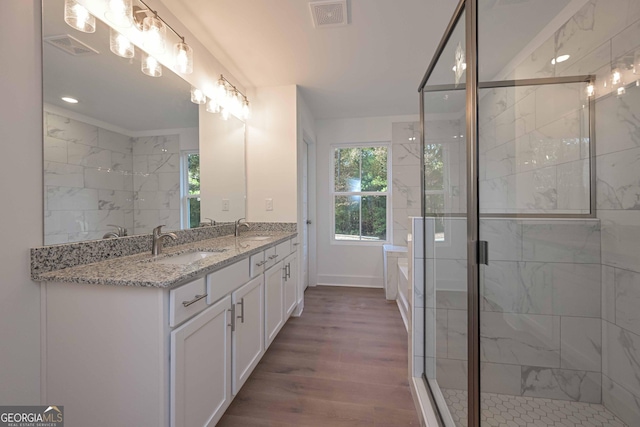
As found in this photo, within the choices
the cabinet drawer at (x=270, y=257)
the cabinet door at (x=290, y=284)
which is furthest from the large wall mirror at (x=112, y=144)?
the cabinet door at (x=290, y=284)

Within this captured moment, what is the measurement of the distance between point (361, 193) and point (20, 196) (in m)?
3.38

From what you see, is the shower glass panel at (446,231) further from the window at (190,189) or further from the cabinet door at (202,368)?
the window at (190,189)

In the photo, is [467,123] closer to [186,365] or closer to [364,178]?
[186,365]

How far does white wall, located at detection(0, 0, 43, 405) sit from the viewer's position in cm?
91

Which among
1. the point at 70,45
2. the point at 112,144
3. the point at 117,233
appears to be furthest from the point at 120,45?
the point at 117,233

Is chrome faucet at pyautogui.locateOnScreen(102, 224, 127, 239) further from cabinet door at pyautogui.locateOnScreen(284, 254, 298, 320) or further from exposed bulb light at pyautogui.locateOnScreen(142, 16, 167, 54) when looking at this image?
cabinet door at pyautogui.locateOnScreen(284, 254, 298, 320)

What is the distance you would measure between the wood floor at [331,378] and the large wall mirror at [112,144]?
1.21 meters

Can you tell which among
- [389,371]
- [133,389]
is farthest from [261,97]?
[389,371]

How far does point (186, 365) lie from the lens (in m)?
1.00

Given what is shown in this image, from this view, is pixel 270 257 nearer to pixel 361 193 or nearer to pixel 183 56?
pixel 183 56

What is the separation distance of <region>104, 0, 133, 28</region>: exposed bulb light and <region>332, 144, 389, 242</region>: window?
2806 millimetres

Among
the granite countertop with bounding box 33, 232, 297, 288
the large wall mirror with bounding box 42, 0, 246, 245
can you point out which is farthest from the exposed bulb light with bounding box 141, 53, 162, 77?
the granite countertop with bounding box 33, 232, 297, 288

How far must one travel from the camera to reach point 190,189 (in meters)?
1.87

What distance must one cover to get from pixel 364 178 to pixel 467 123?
2762 mm
